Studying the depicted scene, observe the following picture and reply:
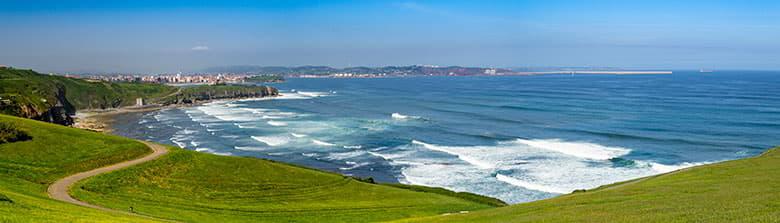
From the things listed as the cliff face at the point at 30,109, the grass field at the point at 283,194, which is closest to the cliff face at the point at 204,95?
the cliff face at the point at 30,109

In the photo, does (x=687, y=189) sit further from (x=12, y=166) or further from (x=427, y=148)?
(x=427, y=148)

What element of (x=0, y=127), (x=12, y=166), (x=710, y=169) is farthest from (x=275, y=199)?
(x=710, y=169)

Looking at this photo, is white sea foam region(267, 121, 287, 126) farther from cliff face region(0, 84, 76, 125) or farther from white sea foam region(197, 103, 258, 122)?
cliff face region(0, 84, 76, 125)

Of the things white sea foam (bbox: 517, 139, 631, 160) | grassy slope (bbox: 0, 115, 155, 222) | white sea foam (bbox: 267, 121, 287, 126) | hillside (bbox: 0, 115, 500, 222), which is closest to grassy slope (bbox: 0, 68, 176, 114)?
white sea foam (bbox: 267, 121, 287, 126)

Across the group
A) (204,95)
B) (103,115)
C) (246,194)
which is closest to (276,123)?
(103,115)

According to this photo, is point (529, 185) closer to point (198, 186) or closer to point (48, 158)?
point (198, 186)

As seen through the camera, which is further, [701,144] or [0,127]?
[701,144]
